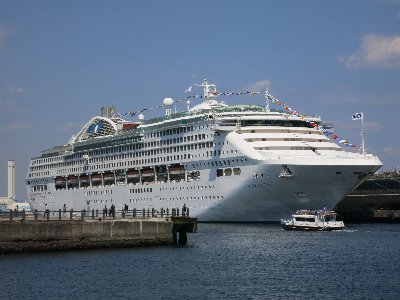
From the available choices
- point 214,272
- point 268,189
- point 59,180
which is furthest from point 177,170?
point 214,272

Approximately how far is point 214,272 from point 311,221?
33.6 metres

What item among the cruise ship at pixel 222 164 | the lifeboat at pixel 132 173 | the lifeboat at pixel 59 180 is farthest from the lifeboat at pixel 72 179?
the lifeboat at pixel 132 173

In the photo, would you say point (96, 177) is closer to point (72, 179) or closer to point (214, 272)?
point (72, 179)

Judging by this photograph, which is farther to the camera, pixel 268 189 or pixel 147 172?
pixel 147 172

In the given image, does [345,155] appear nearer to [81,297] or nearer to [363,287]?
[363,287]

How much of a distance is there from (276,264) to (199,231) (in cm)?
2630

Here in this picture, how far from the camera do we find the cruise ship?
75875mm

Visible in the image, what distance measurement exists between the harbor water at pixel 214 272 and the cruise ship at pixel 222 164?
17.8 meters

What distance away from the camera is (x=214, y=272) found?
135 feet

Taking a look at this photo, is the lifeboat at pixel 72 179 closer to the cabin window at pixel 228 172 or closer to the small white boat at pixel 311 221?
the cabin window at pixel 228 172

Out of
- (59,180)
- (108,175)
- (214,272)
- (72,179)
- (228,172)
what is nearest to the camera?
(214,272)

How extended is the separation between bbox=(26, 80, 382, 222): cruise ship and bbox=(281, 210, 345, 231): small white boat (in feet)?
→ 10.5

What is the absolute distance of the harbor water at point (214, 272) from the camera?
3466cm

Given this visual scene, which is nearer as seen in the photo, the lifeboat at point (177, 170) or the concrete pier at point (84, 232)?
the concrete pier at point (84, 232)
